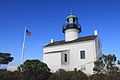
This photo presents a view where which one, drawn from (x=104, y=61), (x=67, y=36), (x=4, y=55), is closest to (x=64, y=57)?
(x=67, y=36)

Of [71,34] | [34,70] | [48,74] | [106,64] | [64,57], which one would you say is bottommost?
[48,74]

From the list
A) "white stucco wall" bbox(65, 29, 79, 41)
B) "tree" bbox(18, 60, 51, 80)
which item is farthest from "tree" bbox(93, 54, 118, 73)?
"white stucco wall" bbox(65, 29, 79, 41)

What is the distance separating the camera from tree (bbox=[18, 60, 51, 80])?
96.3 feet

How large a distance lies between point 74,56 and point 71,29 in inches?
210

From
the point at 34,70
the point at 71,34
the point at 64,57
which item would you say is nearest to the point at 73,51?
the point at 64,57

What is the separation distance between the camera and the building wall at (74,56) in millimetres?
35062

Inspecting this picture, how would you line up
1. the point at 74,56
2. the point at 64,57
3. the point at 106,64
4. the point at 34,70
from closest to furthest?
the point at 34,70
the point at 106,64
the point at 74,56
the point at 64,57

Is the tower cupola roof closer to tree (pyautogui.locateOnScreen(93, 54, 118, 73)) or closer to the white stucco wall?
the white stucco wall

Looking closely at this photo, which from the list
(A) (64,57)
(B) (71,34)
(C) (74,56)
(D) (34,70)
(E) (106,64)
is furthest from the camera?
(B) (71,34)

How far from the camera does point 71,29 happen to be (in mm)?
39906

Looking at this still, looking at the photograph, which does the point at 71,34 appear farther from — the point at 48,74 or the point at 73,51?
the point at 48,74

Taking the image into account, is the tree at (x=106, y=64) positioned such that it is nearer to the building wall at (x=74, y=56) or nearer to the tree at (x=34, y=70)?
the building wall at (x=74, y=56)

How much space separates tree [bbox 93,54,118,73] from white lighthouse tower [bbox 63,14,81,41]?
7.51 metres

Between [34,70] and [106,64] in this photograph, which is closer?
[34,70]
